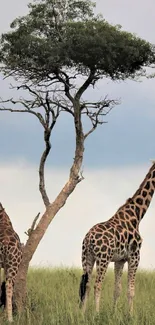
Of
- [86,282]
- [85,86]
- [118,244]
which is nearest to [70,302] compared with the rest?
[86,282]

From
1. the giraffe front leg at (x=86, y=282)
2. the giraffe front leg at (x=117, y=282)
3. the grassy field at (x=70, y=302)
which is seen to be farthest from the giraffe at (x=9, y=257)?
the giraffe front leg at (x=117, y=282)

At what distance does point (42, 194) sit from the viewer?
15.7 m

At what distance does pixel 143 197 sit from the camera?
43.7 ft

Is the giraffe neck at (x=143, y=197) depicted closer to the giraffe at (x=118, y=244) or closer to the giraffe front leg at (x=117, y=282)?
the giraffe at (x=118, y=244)

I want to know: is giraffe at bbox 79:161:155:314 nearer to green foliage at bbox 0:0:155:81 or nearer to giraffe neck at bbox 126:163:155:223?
giraffe neck at bbox 126:163:155:223

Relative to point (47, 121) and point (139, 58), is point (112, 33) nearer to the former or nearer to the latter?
point (139, 58)

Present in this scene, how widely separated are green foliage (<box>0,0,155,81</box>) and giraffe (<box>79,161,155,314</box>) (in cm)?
407

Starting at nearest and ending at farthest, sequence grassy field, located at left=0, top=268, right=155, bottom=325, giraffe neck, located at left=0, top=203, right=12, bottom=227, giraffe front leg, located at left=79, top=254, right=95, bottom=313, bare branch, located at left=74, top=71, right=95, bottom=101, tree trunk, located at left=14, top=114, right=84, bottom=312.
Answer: grassy field, located at left=0, top=268, right=155, bottom=325 < giraffe front leg, located at left=79, top=254, right=95, bottom=313 < giraffe neck, located at left=0, top=203, right=12, bottom=227 < tree trunk, located at left=14, top=114, right=84, bottom=312 < bare branch, located at left=74, top=71, right=95, bottom=101

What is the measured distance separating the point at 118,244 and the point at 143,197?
4.63ft

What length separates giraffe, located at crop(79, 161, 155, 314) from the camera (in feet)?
38.7

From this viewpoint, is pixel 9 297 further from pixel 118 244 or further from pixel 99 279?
pixel 118 244

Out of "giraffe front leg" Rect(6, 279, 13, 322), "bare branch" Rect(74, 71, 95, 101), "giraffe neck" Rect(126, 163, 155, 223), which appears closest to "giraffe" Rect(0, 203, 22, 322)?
"giraffe front leg" Rect(6, 279, 13, 322)

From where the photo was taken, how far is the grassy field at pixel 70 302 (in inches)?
395

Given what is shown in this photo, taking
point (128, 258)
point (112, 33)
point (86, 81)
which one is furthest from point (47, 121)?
point (128, 258)
